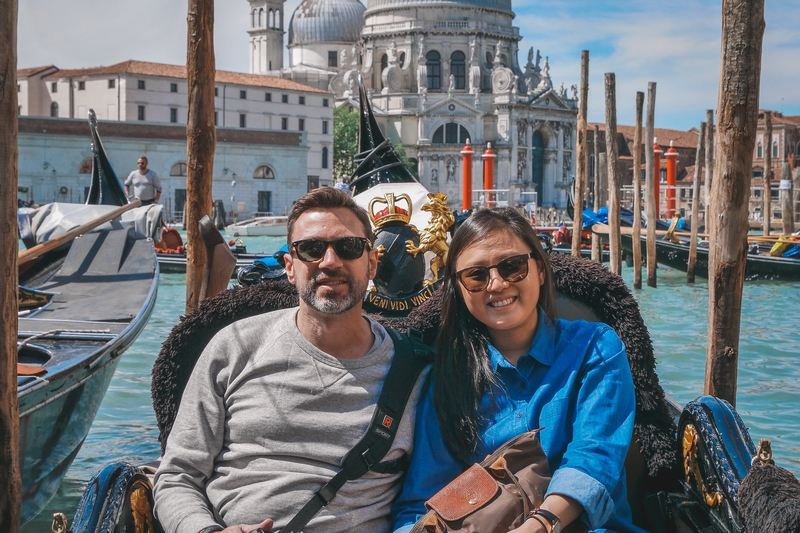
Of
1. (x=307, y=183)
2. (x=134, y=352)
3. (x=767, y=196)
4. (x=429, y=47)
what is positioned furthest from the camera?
(x=429, y=47)

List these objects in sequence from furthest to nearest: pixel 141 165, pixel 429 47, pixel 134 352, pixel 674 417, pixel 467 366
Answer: pixel 429 47 < pixel 141 165 < pixel 134 352 < pixel 674 417 < pixel 467 366

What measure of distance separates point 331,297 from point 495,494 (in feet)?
1.31

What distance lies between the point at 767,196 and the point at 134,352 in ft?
34.0

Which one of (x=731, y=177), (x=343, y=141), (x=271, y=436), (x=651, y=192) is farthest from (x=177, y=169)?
(x=271, y=436)

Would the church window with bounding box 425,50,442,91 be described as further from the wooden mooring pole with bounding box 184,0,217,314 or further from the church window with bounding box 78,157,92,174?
the wooden mooring pole with bounding box 184,0,217,314

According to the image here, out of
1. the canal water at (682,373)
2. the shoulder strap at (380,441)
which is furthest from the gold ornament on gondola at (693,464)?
the canal water at (682,373)

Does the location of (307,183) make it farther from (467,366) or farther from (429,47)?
(467,366)

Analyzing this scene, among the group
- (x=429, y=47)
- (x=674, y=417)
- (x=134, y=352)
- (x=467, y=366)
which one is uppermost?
(x=429, y=47)

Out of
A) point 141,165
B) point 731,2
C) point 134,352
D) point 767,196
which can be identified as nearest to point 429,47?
point 767,196

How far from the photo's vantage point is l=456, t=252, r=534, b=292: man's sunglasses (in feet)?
5.00

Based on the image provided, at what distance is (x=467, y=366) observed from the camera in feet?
5.04

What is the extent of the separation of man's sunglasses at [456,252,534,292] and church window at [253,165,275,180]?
28496mm

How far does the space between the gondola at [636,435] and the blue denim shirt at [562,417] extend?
17 centimetres

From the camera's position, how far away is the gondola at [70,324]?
283 cm
